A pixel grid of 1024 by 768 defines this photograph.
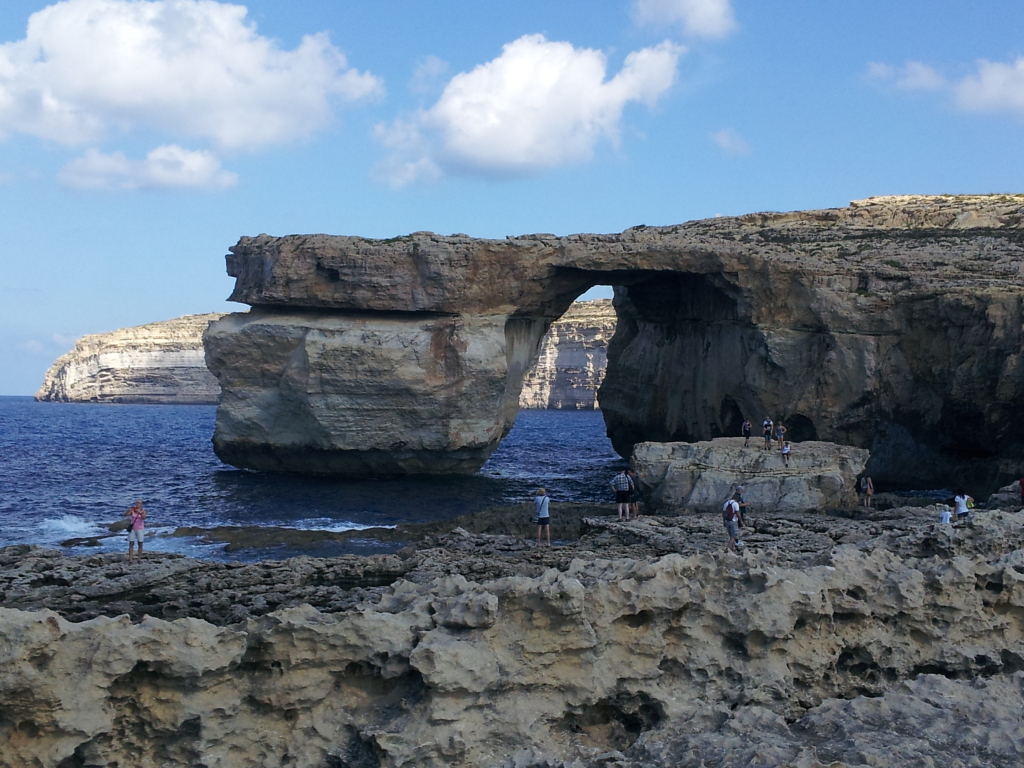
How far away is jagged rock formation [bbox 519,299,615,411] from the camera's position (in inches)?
3701

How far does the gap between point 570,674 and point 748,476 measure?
628 inches

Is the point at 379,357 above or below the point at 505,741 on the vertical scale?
above

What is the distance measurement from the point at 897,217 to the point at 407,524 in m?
29.5

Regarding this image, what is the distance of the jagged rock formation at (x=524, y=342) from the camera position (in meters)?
29.7

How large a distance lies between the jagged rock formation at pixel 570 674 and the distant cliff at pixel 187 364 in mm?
82544

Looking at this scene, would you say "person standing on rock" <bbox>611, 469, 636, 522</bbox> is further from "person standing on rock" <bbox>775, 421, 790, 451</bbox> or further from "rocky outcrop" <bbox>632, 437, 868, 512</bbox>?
"person standing on rock" <bbox>775, 421, 790, 451</bbox>

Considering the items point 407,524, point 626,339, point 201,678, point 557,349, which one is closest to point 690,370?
point 626,339

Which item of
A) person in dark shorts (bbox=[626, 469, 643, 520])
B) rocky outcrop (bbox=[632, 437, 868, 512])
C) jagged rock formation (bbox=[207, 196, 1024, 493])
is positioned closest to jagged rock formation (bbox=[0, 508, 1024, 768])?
rocky outcrop (bbox=[632, 437, 868, 512])

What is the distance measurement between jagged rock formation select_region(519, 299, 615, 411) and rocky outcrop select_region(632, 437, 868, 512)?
216 feet

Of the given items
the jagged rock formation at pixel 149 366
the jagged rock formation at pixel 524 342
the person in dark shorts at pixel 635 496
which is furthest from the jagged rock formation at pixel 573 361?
the person in dark shorts at pixel 635 496

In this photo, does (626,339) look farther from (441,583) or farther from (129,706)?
(129,706)

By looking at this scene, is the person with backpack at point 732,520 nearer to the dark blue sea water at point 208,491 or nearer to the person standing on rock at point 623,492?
the person standing on rock at point 623,492

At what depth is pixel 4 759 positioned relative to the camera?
772 centimetres

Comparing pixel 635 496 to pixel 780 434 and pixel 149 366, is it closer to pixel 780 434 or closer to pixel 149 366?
pixel 780 434
